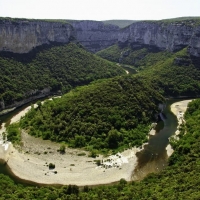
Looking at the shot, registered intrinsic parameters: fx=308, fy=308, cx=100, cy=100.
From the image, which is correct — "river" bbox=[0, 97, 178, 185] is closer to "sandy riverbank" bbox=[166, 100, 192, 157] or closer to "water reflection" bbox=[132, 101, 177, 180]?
"water reflection" bbox=[132, 101, 177, 180]

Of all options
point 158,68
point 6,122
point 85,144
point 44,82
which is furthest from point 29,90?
point 158,68

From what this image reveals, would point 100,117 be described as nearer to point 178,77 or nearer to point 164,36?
point 178,77

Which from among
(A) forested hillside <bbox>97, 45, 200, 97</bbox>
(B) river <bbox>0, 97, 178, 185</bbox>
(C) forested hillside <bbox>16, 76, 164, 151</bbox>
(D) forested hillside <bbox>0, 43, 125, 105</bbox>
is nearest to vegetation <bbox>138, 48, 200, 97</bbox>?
(A) forested hillside <bbox>97, 45, 200, 97</bbox>

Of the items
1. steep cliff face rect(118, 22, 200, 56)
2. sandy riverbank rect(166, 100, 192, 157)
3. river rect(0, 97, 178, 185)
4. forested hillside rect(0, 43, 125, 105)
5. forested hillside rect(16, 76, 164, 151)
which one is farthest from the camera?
steep cliff face rect(118, 22, 200, 56)

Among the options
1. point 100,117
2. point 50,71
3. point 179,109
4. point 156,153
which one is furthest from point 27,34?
point 156,153

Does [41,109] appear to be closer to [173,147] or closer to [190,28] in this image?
[173,147]

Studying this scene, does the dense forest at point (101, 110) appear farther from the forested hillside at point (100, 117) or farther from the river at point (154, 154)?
the river at point (154, 154)
